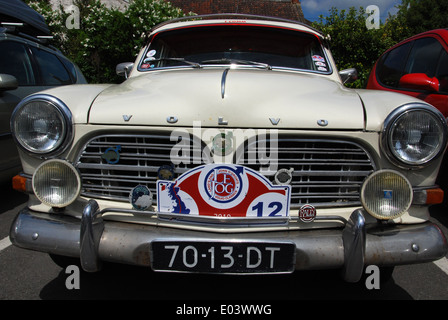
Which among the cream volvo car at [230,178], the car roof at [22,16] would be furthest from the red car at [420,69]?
the car roof at [22,16]

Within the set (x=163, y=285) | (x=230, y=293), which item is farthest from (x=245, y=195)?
(x=163, y=285)

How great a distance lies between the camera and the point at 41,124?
189 centimetres

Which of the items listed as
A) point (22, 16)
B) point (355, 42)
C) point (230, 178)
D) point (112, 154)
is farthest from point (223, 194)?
point (355, 42)

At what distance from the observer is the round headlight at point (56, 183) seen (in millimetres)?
1833

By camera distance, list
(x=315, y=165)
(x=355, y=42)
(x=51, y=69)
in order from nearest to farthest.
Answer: (x=315, y=165) < (x=51, y=69) < (x=355, y=42)

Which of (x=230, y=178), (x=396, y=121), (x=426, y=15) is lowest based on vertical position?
(x=230, y=178)

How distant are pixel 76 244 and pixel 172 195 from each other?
0.49 metres

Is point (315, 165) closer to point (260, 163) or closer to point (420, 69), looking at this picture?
point (260, 163)

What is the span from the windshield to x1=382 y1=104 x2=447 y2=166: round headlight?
1.20 meters

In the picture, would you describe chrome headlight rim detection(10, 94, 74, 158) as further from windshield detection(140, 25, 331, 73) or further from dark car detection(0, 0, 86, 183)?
dark car detection(0, 0, 86, 183)

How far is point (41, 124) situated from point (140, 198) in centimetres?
63

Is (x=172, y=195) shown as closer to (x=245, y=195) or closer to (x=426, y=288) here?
(x=245, y=195)

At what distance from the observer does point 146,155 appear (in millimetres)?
1863
